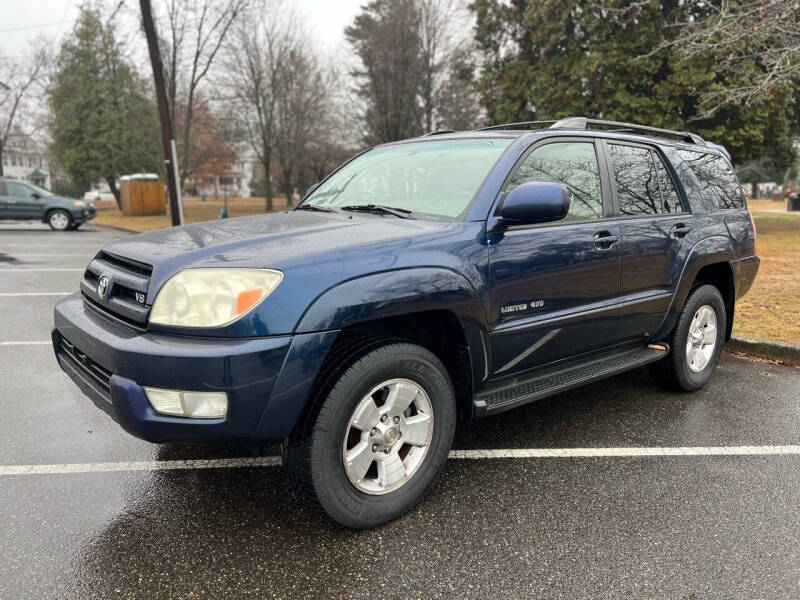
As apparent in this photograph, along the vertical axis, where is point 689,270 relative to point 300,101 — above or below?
below

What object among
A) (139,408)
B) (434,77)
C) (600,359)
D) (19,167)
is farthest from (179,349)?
(19,167)

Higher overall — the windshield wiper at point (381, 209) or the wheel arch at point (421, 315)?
the windshield wiper at point (381, 209)

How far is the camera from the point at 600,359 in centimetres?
371

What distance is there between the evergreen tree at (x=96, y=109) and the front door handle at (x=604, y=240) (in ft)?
99.2

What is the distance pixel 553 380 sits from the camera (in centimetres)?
334

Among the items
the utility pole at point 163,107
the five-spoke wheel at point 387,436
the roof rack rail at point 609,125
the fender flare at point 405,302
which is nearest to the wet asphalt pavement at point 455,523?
the five-spoke wheel at point 387,436

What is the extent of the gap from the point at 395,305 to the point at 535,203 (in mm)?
870

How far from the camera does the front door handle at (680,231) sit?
3.99 metres

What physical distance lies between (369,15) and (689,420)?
32515 millimetres

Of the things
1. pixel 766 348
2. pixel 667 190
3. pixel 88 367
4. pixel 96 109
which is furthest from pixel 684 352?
pixel 96 109

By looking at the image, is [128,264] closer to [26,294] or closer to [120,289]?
[120,289]

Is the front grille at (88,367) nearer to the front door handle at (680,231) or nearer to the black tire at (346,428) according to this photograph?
the black tire at (346,428)

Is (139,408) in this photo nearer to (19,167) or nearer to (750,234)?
(750,234)

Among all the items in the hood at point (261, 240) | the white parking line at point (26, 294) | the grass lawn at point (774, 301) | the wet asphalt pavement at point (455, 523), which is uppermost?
the hood at point (261, 240)
